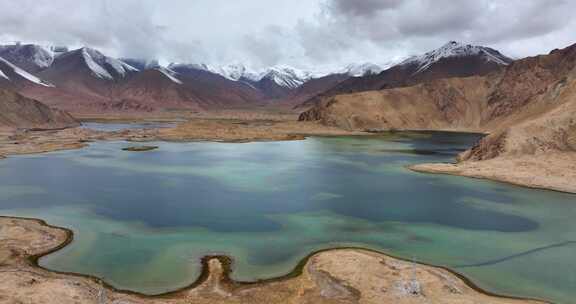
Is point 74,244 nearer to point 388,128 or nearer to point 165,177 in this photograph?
point 165,177

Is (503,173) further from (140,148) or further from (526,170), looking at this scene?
(140,148)

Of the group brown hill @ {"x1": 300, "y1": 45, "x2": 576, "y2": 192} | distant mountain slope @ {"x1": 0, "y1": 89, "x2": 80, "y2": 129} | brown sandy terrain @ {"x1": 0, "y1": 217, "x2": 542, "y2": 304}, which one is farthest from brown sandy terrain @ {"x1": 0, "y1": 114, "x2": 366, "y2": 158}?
brown sandy terrain @ {"x1": 0, "y1": 217, "x2": 542, "y2": 304}

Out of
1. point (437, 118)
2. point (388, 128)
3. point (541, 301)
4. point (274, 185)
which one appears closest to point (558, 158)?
point (274, 185)

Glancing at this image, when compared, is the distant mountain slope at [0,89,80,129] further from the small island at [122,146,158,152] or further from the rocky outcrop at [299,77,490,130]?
the rocky outcrop at [299,77,490,130]

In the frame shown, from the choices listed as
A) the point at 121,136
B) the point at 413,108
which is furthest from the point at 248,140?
the point at 413,108

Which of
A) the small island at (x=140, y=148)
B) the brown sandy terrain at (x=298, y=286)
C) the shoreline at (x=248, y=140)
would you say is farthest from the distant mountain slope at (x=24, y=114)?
the brown sandy terrain at (x=298, y=286)

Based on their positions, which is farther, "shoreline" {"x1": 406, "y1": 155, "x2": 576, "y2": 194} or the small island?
the small island
